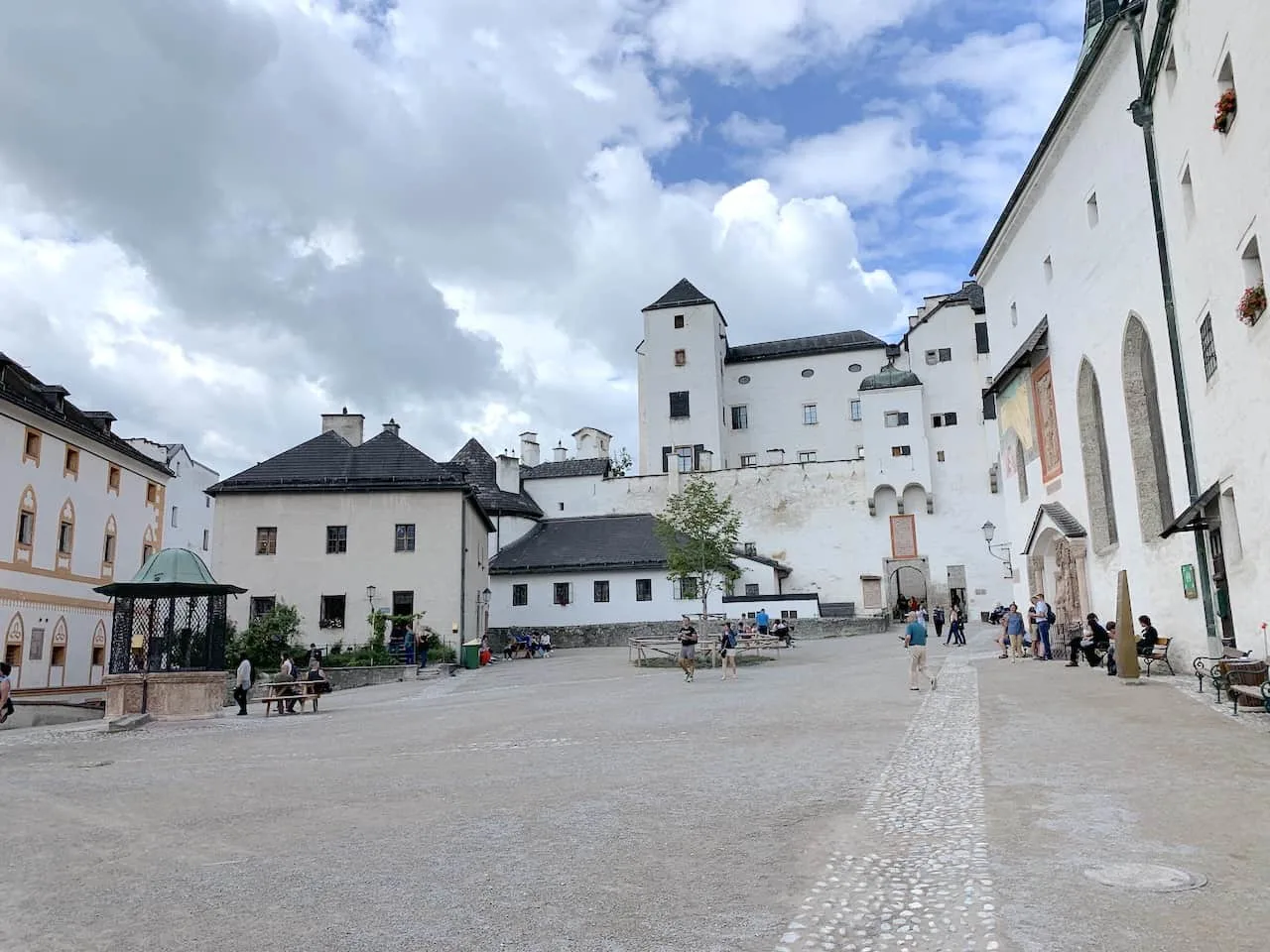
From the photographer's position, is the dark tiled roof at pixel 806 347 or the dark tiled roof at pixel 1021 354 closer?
the dark tiled roof at pixel 1021 354

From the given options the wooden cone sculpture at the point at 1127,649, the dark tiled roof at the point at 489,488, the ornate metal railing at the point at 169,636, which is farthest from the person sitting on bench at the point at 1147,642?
the dark tiled roof at the point at 489,488

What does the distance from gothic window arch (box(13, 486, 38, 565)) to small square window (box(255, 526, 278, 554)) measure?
27.3ft

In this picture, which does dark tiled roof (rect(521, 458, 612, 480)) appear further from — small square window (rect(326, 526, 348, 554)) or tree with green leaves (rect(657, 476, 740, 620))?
tree with green leaves (rect(657, 476, 740, 620))

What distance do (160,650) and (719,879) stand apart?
1922 cm

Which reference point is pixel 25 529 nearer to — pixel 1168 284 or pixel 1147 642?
pixel 1147 642

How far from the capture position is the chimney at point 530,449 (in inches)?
2857

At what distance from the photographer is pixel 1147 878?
5.84 meters

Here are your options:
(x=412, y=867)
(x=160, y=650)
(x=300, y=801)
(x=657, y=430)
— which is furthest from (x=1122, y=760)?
(x=657, y=430)

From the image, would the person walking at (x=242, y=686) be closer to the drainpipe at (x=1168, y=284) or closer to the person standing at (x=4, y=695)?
the person standing at (x=4, y=695)

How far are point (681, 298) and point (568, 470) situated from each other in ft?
47.7

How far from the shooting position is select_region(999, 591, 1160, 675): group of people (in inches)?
776

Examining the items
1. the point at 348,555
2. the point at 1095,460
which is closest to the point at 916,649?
the point at 1095,460

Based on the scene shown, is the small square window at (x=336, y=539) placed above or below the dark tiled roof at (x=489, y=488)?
below

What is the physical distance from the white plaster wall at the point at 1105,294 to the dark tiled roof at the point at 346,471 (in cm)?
2183
